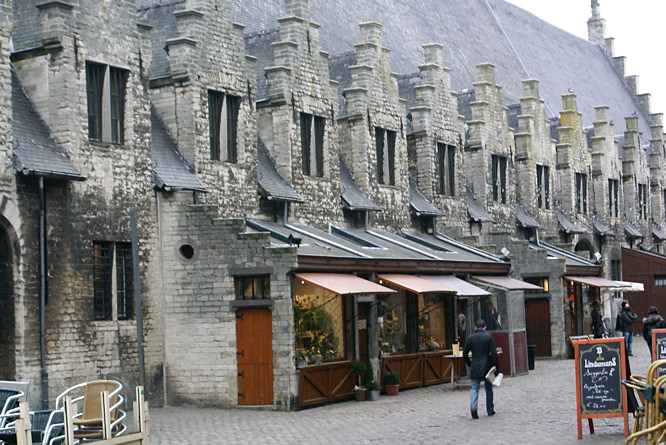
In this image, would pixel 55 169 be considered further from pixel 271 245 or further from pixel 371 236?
pixel 371 236

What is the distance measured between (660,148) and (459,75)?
52.5ft

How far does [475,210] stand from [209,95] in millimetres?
14265

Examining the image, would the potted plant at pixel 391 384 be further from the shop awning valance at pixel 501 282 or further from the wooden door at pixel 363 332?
the shop awning valance at pixel 501 282

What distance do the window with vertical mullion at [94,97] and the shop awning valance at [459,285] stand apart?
8.95 metres

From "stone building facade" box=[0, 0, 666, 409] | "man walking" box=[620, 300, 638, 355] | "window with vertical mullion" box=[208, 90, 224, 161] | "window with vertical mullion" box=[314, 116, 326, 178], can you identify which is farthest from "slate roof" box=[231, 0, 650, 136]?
"man walking" box=[620, 300, 638, 355]

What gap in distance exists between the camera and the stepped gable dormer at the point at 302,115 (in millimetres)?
27641

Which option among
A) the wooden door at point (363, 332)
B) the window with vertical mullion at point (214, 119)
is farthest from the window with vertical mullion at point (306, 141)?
the wooden door at point (363, 332)

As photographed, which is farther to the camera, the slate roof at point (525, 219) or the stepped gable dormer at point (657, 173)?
the stepped gable dormer at point (657, 173)

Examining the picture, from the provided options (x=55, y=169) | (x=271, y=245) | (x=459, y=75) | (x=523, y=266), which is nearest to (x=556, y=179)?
(x=459, y=75)

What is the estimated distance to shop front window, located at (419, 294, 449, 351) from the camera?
27.4 metres

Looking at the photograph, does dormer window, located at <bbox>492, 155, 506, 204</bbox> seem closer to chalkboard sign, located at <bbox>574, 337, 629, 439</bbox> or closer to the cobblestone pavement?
the cobblestone pavement

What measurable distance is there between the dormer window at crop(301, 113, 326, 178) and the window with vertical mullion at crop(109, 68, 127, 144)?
6809 millimetres

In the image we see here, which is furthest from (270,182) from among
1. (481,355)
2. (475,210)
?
(475,210)

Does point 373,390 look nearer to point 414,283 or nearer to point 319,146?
point 414,283
